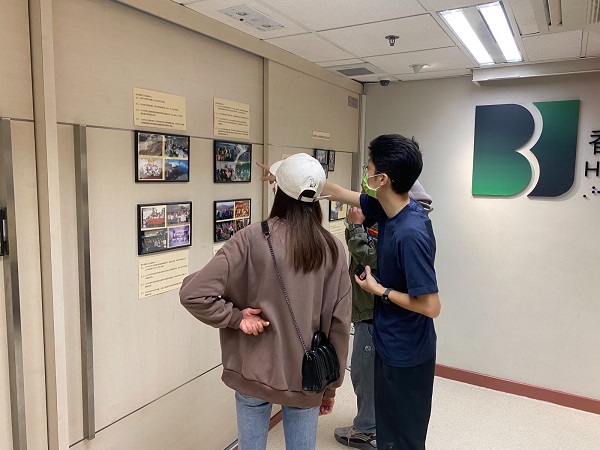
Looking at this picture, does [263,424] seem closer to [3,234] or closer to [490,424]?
[3,234]

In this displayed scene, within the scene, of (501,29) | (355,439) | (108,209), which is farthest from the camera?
(355,439)

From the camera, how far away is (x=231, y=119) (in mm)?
2617

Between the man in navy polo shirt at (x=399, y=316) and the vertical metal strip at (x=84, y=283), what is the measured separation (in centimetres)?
113

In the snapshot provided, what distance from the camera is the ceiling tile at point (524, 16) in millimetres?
2107

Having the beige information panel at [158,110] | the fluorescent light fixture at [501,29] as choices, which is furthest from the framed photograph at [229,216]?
the fluorescent light fixture at [501,29]

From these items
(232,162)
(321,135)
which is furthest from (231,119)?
(321,135)

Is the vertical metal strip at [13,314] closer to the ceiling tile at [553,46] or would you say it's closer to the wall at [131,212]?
the wall at [131,212]

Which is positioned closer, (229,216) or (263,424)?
(263,424)

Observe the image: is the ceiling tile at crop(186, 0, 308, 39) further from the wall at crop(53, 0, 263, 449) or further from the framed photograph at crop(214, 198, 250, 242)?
the framed photograph at crop(214, 198, 250, 242)

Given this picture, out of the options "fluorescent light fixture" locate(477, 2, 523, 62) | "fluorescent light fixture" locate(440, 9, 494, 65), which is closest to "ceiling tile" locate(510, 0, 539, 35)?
"fluorescent light fixture" locate(477, 2, 523, 62)

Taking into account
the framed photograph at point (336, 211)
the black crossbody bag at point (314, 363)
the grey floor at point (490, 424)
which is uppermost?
the framed photograph at point (336, 211)

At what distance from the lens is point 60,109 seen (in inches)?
68.2

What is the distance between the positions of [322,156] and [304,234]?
2092 millimetres

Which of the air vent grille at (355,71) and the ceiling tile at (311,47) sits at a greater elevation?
the air vent grille at (355,71)
